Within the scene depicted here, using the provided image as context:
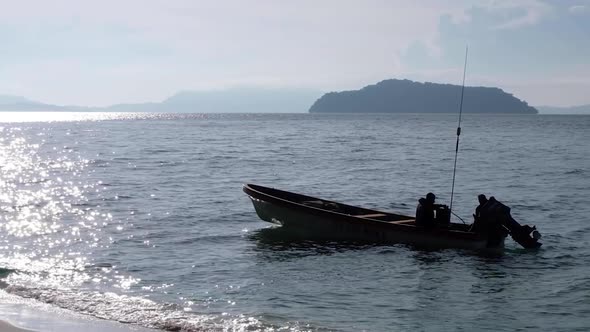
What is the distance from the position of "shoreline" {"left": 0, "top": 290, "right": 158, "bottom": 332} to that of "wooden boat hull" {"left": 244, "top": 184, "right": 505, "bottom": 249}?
9.67 meters

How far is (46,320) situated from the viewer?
11719mm

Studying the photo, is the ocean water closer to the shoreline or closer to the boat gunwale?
the shoreline

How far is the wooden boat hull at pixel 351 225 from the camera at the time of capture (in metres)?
19.4

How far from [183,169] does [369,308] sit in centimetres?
3308

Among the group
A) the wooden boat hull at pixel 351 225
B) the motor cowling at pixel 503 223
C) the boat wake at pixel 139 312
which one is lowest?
the boat wake at pixel 139 312

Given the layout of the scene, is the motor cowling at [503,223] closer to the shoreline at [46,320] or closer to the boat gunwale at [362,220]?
the boat gunwale at [362,220]

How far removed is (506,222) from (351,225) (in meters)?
4.64

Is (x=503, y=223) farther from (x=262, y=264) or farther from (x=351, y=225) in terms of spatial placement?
(x=262, y=264)

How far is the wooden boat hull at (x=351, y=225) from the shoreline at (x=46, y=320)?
31.7ft

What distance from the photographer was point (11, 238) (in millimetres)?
20562

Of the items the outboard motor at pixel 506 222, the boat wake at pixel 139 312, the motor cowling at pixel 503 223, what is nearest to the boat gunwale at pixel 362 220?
the motor cowling at pixel 503 223

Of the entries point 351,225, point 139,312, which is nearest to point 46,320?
point 139,312

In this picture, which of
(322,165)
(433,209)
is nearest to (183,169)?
(322,165)

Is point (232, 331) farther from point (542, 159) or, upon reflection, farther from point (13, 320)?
point (542, 159)
